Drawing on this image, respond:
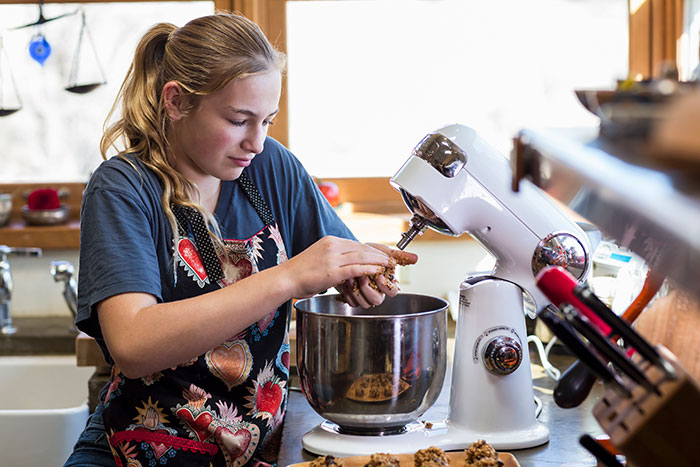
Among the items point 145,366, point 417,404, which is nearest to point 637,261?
point 417,404

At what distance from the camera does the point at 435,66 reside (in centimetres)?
263

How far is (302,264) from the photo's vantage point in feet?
4.00

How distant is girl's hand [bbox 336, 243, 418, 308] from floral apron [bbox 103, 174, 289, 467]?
19 cm

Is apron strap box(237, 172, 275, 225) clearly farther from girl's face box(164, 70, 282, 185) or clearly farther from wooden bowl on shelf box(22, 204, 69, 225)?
wooden bowl on shelf box(22, 204, 69, 225)

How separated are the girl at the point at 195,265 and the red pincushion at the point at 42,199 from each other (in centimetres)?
123

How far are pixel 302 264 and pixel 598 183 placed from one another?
78cm

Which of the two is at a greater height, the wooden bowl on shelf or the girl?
the girl

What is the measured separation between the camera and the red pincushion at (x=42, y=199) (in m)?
2.57

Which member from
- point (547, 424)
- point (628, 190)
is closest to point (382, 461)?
point (547, 424)

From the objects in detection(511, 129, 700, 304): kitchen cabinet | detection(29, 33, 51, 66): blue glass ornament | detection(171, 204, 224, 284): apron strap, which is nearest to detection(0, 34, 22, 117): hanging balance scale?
detection(29, 33, 51, 66): blue glass ornament

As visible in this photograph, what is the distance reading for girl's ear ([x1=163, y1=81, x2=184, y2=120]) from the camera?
140 centimetres

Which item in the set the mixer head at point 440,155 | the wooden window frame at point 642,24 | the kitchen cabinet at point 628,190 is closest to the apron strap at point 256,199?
the mixer head at point 440,155

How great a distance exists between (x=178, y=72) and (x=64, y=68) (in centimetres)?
143

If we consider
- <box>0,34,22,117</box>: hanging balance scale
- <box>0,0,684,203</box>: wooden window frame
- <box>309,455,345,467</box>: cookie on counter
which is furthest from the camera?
<box>0,34,22,117</box>: hanging balance scale
